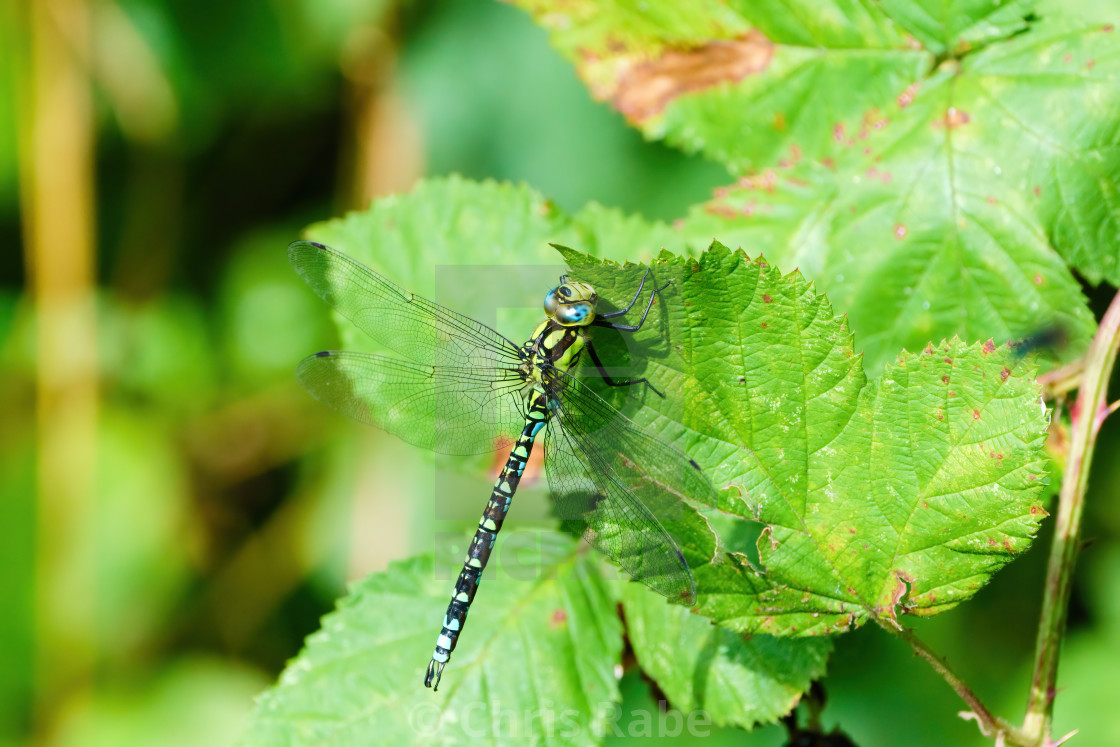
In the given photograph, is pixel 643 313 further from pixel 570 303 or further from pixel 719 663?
pixel 719 663

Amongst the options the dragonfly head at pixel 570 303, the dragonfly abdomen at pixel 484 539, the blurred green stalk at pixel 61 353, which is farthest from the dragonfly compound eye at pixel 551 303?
the blurred green stalk at pixel 61 353

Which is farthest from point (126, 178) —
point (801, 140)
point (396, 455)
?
point (801, 140)

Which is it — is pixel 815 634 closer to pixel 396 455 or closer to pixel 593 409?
pixel 593 409

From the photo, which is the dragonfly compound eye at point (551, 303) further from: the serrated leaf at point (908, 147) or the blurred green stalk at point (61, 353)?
the blurred green stalk at point (61, 353)

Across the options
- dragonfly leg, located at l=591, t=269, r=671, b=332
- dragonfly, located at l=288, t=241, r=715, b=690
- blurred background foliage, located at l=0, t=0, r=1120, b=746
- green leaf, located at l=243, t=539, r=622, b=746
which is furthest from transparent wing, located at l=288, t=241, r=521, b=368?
blurred background foliage, located at l=0, t=0, r=1120, b=746

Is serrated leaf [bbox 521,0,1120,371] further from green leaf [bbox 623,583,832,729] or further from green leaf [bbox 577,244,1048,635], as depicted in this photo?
green leaf [bbox 623,583,832,729]

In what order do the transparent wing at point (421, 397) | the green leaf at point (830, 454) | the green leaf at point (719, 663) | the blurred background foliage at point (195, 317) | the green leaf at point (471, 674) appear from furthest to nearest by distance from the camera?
1. the blurred background foliage at point (195, 317)
2. the transparent wing at point (421, 397)
3. the green leaf at point (471, 674)
4. the green leaf at point (719, 663)
5. the green leaf at point (830, 454)

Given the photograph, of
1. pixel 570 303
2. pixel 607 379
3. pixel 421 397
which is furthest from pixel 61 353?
pixel 607 379
